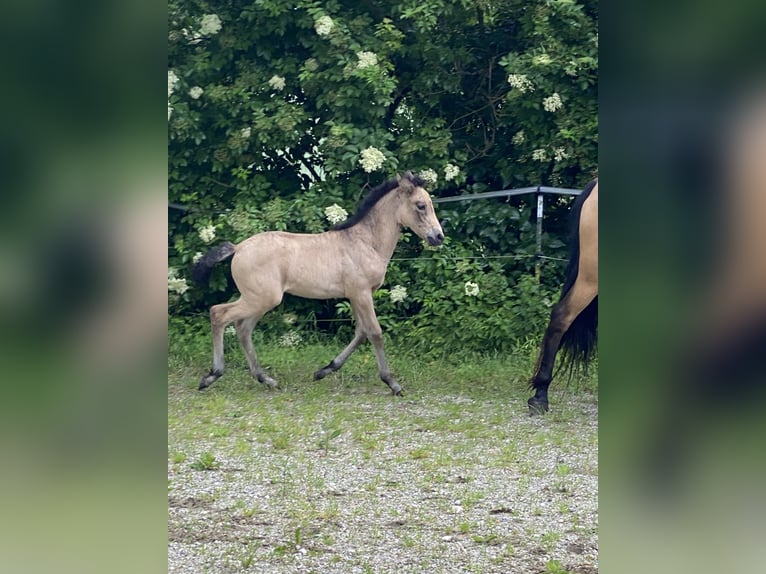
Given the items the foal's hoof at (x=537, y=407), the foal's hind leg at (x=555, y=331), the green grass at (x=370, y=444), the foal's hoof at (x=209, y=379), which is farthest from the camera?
the foal's hoof at (x=209, y=379)

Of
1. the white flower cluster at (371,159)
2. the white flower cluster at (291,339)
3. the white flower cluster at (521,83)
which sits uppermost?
the white flower cluster at (521,83)

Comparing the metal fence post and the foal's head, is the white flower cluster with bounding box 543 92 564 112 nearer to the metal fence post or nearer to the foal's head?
the metal fence post

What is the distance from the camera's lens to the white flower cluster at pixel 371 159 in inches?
195

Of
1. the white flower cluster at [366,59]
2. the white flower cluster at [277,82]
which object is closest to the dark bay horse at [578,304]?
the white flower cluster at [366,59]

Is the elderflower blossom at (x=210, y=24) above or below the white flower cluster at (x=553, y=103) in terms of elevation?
above

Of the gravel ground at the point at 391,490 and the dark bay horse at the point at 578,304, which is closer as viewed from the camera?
the gravel ground at the point at 391,490

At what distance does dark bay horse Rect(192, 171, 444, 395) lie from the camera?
4.30 m

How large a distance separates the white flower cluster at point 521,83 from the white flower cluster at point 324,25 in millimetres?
1118

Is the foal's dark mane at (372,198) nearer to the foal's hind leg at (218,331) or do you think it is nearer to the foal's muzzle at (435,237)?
the foal's muzzle at (435,237)
